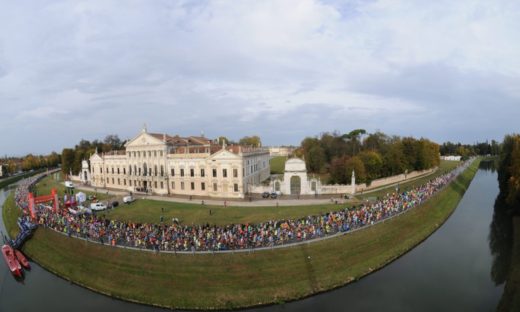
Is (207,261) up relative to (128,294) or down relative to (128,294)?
up

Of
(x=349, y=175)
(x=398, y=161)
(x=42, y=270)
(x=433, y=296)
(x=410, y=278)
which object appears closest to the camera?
(x=433, y=296)

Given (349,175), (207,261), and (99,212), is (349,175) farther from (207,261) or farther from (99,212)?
(99,212)

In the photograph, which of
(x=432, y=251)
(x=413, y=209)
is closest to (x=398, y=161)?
(x=413, y=209)

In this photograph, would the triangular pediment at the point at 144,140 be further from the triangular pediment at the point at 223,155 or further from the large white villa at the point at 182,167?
the triangular pediment at the point at 223,155

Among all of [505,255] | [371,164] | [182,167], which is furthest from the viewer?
[371,164]

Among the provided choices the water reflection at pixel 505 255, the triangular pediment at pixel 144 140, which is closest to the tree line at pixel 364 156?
the water reflection at pixel 505 255

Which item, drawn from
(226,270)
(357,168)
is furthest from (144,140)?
(226,270)

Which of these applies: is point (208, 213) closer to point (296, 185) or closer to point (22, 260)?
point (296, 185)
